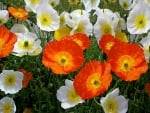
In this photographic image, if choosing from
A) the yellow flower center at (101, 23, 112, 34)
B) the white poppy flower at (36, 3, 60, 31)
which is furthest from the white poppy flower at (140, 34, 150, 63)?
the white poppy flower at (36, 3, 60, 31)

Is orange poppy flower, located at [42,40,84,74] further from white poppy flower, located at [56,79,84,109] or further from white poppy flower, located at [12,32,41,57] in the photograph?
white poppy flower, located at [12,32,41,57]

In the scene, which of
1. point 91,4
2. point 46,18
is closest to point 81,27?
point 46,18

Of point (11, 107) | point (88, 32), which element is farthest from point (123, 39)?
point (11, 107)

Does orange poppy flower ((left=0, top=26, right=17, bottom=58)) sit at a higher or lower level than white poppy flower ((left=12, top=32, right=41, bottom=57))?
higher

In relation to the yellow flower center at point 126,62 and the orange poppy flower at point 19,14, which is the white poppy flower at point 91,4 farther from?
the yellow flower center at point 126,62

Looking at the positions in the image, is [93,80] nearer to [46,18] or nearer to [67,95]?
[67,95]

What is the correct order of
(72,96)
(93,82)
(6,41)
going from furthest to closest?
1. (6,41)
2. (72,96)
3. (93,82)
